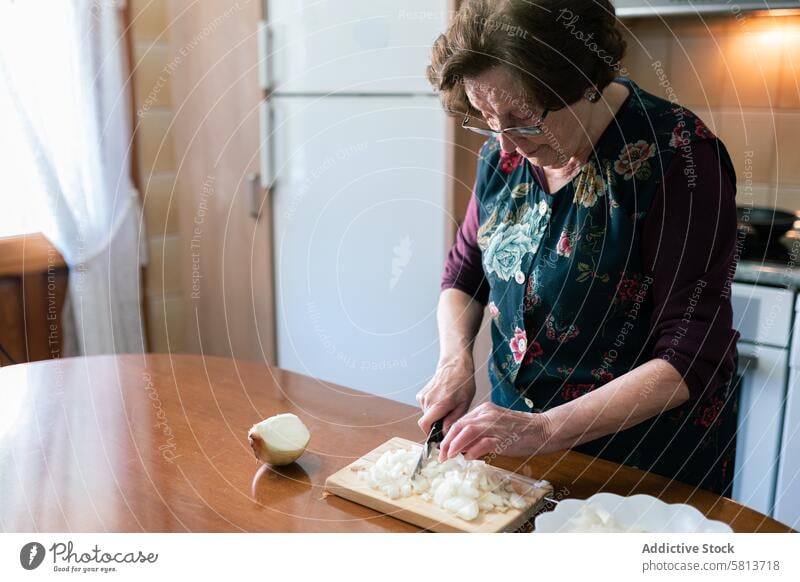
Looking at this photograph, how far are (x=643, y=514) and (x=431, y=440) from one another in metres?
0.29

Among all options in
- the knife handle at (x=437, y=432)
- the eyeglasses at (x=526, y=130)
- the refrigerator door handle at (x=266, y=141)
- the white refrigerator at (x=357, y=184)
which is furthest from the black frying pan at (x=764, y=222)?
the refrigerator door handle at (x=266, y=141)

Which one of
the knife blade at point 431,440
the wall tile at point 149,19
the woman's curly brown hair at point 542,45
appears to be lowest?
the knife blade at point 431,440

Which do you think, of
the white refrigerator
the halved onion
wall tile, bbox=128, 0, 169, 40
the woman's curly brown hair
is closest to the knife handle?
the halved onion

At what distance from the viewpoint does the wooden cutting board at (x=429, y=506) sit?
2.88ft

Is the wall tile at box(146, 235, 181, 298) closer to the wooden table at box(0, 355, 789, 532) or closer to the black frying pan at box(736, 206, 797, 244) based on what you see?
the wooden table at box(0, 355, 789, 532)

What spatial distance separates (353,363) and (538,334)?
1.19 m

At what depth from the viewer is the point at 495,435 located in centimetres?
96

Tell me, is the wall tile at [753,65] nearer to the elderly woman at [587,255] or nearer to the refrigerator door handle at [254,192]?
the elderly woman at [587,255]

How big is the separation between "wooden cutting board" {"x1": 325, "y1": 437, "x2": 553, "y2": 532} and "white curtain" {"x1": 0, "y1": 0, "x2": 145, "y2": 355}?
58.6 inches

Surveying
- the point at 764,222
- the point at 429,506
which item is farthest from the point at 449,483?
the point at 764,222

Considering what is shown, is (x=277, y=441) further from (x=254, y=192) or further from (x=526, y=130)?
(x=254, y=192)

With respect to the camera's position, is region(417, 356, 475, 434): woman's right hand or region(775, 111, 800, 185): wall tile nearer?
region(417, 356, 475, 434): woman's right hand

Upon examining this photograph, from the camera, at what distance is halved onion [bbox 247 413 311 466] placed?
100 centimetres
